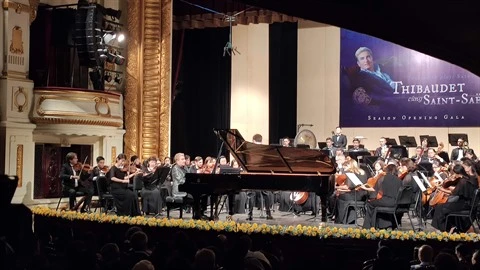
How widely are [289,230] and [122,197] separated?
4.40 m

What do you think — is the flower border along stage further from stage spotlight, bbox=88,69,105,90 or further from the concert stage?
stage spotlight, bbox=88,69,105,90

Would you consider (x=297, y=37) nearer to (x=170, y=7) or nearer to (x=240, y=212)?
(x=170, y=7)

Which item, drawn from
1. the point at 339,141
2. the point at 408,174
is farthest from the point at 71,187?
the point at 339,141

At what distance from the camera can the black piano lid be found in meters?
11.9

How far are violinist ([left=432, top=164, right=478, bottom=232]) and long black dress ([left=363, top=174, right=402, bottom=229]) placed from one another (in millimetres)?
813

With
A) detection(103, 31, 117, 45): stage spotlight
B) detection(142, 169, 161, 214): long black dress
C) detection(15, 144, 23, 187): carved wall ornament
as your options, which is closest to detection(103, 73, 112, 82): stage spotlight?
detection(103, 31, 117, 45): stage spotlight

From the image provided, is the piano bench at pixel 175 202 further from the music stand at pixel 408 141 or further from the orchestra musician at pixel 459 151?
the orchestra musician at pixel 459 151

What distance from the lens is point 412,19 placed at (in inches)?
133

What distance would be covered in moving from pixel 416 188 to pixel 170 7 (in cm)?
1067

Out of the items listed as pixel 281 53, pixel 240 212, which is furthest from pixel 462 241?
pixel 281 53

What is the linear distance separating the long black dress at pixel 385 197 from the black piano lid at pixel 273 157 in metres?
0.86

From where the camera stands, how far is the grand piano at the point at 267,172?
11.7 metres

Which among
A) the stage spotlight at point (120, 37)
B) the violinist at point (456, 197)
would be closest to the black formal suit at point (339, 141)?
the stage spotlight at point (120, 37)

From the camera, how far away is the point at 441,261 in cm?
525
